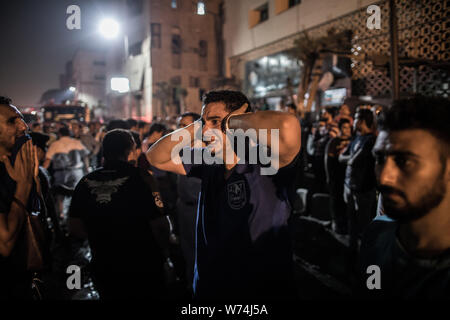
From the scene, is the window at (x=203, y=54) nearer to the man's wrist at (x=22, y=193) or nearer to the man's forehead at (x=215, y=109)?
the man's forehead at (x=215, y=109)

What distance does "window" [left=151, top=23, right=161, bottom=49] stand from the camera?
2704cm

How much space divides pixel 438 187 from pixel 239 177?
1.07 meters

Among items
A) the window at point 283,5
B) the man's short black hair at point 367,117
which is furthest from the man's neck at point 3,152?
the window at point 283,5

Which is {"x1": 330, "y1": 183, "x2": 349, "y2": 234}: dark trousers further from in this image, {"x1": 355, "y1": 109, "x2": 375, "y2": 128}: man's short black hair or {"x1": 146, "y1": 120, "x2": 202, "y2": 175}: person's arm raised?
{"x1": 146, "y1": 120, "x2": 202, "y2": 175}: person's arm raised

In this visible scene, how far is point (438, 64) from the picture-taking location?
5.98 metres

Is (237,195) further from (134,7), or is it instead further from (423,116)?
(134,7)

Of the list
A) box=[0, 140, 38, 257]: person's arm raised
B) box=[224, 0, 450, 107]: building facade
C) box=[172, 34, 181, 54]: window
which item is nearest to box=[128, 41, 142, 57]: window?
box=[172, 34, 181, 54]: window

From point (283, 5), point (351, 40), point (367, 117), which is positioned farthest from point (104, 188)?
point (283, 5)

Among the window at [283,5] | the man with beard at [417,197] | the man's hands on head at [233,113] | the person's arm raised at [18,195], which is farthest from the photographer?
the window at [283,5]

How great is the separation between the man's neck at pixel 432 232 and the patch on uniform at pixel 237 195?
0.92 m

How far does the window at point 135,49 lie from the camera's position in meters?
29.8

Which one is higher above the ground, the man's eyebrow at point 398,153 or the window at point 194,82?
the window at point 194,82
